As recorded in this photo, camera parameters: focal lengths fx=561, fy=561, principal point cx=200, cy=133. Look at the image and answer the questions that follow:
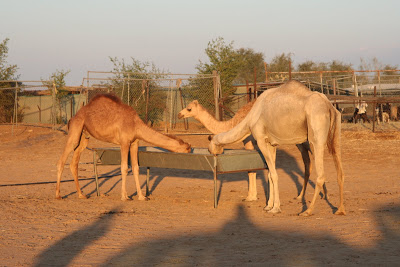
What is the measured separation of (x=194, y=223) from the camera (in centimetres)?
929

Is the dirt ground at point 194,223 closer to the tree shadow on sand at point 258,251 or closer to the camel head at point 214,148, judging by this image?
the tree shadow on sand at point 258,251

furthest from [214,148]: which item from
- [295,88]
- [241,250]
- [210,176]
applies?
[210,176]

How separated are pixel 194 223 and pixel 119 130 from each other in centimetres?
393

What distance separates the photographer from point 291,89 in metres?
10.4

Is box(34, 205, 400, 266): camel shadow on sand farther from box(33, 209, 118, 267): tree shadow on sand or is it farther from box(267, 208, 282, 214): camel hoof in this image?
box(267, 208, 282, 214): camel hoof

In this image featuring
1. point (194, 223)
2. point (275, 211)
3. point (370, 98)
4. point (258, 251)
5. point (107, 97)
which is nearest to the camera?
point (258, 251)

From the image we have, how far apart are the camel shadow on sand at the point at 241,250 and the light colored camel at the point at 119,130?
388cm

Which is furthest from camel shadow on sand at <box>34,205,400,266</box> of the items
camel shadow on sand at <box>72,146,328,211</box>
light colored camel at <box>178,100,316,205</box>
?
camel shadow on sand at <box>72,146,328,211</box>

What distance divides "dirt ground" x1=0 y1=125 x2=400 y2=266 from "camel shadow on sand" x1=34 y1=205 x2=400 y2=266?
0.01 m

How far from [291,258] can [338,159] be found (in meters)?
3.92

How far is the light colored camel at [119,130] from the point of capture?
12.4m

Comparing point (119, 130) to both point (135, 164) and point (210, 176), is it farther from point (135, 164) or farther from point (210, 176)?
point (210, 176)

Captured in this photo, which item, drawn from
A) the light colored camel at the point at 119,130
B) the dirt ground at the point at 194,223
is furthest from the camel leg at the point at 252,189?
the light colored camel at the point at 119,130

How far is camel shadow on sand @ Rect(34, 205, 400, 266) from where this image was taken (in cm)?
641
